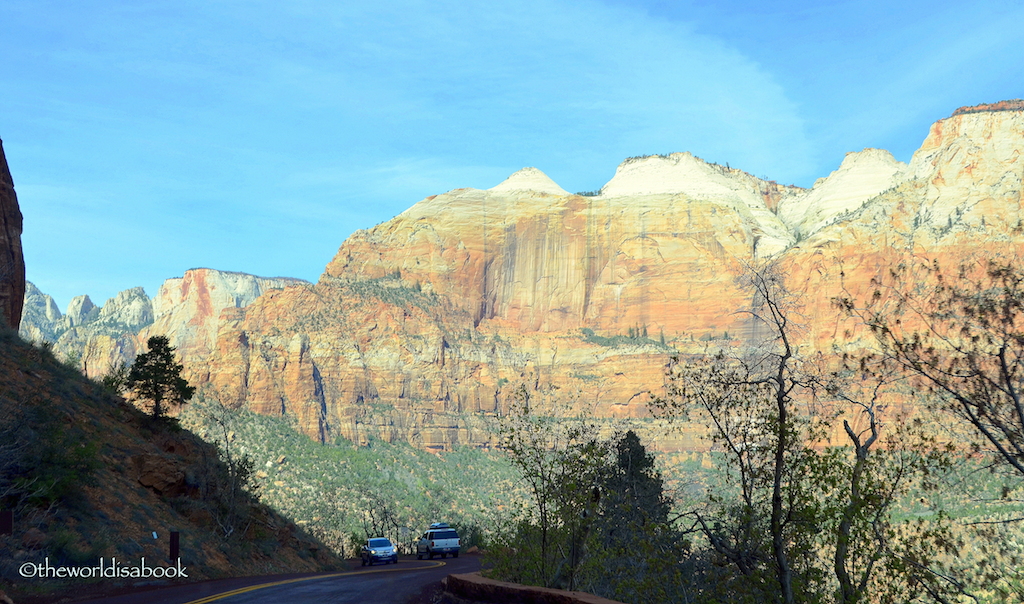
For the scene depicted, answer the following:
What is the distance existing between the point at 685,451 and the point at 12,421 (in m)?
141

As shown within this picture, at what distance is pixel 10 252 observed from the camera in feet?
135

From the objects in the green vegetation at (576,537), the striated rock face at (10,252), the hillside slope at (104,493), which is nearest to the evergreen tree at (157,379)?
the hillside slope at (104,493)

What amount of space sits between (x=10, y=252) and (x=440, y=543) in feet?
85.7

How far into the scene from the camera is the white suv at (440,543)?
45.4 meters

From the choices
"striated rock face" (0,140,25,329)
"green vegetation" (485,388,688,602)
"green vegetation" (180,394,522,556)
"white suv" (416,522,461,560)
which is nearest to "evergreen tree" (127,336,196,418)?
"striated rock face" (0,140,25,329)

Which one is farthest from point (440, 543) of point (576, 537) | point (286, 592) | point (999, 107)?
point (999, 107)

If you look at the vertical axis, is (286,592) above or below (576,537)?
below

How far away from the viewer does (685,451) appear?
154m

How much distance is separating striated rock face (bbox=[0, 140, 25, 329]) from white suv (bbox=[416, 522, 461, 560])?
2344cm

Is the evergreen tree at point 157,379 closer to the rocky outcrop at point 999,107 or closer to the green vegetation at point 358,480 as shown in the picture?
the green vegetation at point 358,480

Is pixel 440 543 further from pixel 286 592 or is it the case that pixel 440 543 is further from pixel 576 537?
pixel 576 537

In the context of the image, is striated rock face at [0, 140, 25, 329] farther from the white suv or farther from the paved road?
the paved road

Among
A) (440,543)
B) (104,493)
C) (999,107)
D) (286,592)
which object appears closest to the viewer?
(286,592)

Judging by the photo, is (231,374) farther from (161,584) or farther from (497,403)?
(161,584)
